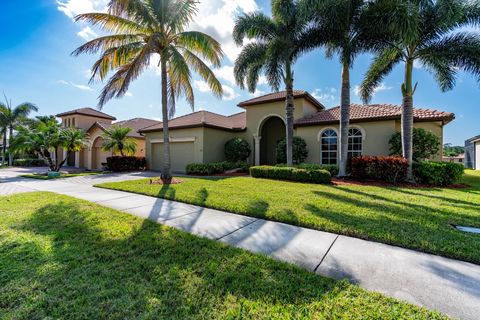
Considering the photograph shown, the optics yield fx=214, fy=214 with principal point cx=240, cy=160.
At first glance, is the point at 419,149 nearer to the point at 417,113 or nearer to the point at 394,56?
the point at 417,113

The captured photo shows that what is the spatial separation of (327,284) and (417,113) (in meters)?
16.7

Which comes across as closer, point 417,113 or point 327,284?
point 327,284

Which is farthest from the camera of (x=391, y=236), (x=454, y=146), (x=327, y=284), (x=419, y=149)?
(x=454, y=146)

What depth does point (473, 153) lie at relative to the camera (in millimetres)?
29844

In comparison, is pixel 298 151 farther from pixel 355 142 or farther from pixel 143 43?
pixel 143 43

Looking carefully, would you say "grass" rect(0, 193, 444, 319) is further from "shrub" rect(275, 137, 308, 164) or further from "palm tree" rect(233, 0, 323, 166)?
"shrub" rect(275, 137, 308, 164)

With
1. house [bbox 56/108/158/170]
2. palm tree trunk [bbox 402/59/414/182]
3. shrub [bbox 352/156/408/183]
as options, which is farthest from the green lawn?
house [bbox 56/108/158/170]

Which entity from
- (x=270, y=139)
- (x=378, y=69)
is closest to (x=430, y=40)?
(x=378, y=69)

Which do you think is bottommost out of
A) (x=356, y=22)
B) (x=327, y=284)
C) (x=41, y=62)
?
(x=327, y=284)

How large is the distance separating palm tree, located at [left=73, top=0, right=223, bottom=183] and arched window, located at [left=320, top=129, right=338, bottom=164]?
9266mm

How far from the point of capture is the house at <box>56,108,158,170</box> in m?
22.8

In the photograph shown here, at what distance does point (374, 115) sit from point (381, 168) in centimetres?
469

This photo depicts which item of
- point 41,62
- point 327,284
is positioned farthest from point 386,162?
point 41,62

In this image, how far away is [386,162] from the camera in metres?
10.9
